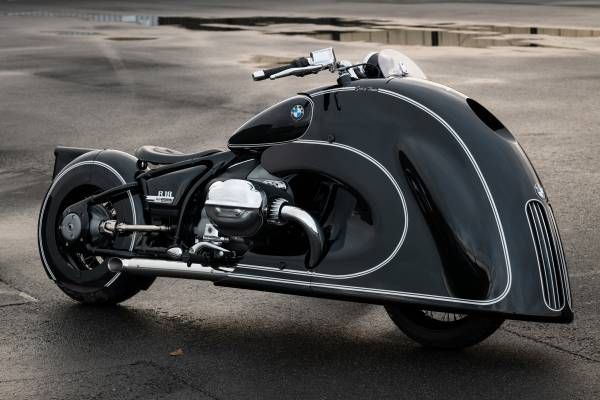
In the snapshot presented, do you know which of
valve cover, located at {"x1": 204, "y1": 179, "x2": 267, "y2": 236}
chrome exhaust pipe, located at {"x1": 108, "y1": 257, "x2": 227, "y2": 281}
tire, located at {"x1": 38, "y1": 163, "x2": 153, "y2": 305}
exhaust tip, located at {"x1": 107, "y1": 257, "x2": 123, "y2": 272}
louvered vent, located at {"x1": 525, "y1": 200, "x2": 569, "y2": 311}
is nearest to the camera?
louvered vent, located at {"x1": 525, "y1": 200, "x2": 569, "y2": 311}

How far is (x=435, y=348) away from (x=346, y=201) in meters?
0.78

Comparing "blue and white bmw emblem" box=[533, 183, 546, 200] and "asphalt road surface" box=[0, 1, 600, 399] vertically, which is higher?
"blue and white bmw emblem" box=[533, 183, 546, 200]

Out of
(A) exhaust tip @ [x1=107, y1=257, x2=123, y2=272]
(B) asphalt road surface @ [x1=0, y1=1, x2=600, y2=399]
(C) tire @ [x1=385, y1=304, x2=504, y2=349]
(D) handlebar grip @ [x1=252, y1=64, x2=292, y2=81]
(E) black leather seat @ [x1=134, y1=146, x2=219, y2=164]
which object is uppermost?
(D) handlebar grip @ [x1=252, y1=64, x2=292, y2=81]

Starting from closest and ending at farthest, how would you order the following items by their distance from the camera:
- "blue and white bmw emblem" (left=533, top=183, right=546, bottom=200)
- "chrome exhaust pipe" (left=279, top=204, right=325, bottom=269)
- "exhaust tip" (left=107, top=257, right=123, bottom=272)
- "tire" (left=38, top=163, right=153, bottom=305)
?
"blue and white bmw emblem" (left=533, top=183, right=546, bottom=200) < "chrome exhaust pipe" (left=279, top=204, right=325, bottom=269) < "exhaust tip" (left=107, top=257, right=123, bottom=272) < "tire" (left=38, top=163, right=153, bottom=305)

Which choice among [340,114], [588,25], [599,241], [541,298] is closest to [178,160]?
[340,114]

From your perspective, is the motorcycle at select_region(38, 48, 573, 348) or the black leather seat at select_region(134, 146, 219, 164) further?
the black leather seat at select_region(134, 146, 219, 164)

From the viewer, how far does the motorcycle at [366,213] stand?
580 centimetres

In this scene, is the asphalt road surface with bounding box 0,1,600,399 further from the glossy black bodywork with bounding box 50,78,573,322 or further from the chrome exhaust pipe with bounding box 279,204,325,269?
the chrome exhaust pipe with bounding box 279,204,325,269

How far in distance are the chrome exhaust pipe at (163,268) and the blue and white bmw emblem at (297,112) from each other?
82 cm

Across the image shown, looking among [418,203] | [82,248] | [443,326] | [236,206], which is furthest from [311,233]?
[82,248]

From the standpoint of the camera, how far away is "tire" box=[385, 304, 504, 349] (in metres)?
6.05

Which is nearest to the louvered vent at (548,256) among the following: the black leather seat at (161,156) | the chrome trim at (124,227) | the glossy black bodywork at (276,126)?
the glossy black bodywork at (276,126)

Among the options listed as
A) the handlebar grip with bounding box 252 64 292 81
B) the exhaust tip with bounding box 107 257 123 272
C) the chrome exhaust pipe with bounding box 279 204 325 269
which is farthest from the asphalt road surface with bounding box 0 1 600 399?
the handlebar grip with bounding box 252 64 292 81

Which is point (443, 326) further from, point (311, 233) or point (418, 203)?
point (311, 233)
